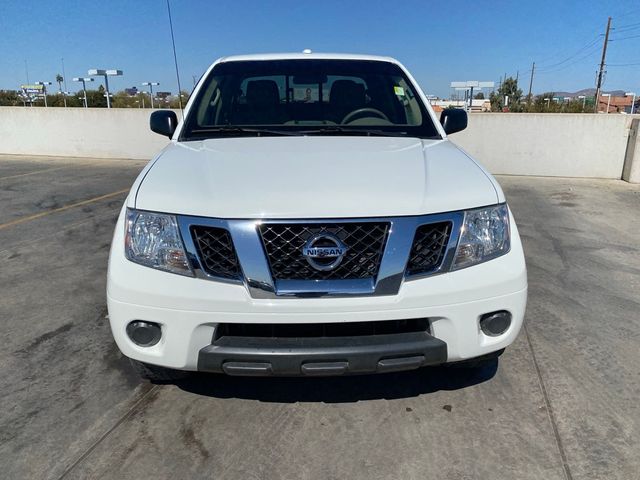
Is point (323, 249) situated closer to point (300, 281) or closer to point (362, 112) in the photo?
point (300, 281)

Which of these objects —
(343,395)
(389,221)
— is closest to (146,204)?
(389,221)

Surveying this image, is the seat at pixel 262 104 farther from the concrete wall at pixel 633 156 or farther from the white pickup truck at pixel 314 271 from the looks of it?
the concrete wall at pixel 633 156

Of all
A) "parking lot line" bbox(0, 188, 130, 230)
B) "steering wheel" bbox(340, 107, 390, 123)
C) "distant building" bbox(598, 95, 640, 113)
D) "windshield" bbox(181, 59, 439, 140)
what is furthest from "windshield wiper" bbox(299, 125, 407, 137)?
"distant building" bbox(598, 95, 640, 113)

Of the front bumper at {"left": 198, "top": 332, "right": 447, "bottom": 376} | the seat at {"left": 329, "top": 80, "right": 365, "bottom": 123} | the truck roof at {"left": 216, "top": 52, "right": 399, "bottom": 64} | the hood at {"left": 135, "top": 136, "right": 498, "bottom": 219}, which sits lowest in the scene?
the front bumper at {"left": 198, "top": 332, "right": 447, "bottom": 376}

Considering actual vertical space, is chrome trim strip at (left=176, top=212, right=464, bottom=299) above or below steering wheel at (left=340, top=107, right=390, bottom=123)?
below

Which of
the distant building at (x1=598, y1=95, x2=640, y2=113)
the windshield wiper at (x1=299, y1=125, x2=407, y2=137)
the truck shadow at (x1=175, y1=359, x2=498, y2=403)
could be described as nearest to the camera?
the truck shadow at (x1=175, y1=359, x2=498, y2=403)

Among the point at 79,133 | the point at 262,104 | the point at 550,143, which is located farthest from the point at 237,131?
the point at 79,133

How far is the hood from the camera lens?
2.08 metres

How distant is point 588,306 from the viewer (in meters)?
3.87

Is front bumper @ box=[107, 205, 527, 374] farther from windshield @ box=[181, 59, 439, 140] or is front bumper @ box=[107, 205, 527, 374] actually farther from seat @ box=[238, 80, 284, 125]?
seat @ box=[238, 80, 284, 125]

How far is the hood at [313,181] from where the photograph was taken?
2.08 m

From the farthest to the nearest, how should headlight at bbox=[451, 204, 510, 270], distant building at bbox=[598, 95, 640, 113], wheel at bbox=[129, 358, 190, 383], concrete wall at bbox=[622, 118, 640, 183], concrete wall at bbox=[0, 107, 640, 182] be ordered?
distant building at bbox=[598, 95, 640, 113] < concrete wall at bbox=[0, 107, 640, 182] < concrete wall at bbox=[622, 118, 640, 183] < wheel at bbox=[129, 358, 190, 383] < headlight at bbox=[451, 204, 510, 270]

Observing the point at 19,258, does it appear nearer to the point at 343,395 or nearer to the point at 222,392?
the point at 222,392

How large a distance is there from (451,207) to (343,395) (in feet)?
3.87
